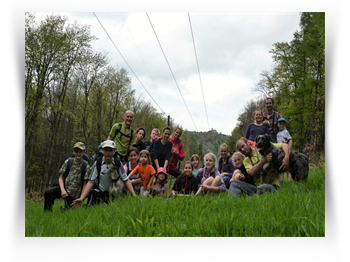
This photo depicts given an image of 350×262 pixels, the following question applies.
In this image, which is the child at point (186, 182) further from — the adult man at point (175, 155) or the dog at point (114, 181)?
the dog at point (114, 181)

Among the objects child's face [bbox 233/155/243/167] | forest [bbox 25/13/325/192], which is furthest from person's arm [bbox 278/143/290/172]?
forest [bbox 25/13/325/192]

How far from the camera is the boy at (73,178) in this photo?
494 cm

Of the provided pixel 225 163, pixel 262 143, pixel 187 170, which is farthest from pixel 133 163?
pixel 262 143

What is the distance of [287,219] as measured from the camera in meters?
2.08

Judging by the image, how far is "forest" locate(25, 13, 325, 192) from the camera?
17156 mm

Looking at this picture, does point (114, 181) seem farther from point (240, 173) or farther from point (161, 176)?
point (240, 173)

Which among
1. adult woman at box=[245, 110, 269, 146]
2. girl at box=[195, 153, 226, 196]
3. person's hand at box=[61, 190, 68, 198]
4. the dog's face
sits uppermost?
adult woman at box=[245, 110, 269, 146]

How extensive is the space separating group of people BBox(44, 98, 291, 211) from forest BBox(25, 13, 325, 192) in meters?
10.9

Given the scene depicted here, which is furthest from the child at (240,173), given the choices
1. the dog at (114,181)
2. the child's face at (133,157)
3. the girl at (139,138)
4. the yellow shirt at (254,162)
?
the girl at (139,138)

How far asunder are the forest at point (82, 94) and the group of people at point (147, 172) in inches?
428

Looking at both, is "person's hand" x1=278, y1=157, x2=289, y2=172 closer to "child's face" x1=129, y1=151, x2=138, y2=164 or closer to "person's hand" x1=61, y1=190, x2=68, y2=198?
"child's face" x1=129, y1=151, x2=138, y2=164
